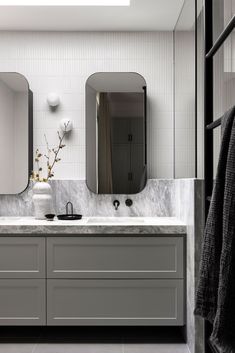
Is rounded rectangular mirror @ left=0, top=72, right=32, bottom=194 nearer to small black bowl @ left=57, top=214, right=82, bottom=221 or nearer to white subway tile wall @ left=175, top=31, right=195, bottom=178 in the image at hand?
small black bowl @ left=57, top=214, right=82, bottom=221

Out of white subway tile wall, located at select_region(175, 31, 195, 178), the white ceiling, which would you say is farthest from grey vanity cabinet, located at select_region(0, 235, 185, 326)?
the white ceiling

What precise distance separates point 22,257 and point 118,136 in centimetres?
124

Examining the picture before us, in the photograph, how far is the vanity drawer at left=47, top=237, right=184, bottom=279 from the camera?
2.69 meters

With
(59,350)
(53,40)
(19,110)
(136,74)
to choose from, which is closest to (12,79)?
(19,110)

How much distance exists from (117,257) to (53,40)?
192 cm

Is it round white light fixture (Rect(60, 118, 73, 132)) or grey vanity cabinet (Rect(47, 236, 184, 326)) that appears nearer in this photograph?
grey vanity cabinet (Rect(47, 236, 184, 326))

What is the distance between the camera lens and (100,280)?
8.81 feet

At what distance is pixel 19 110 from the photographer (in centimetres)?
324

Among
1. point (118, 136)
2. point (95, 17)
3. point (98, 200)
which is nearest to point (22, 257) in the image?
point (98, 200)

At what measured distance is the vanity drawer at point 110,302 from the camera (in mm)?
2686

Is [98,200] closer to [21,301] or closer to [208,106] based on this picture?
[21,301]

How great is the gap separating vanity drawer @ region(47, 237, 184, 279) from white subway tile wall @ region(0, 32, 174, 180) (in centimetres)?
78

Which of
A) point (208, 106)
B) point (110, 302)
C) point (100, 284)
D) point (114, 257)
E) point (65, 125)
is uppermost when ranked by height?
point (65, 125)

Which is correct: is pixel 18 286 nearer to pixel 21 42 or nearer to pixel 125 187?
pixel 125 187
